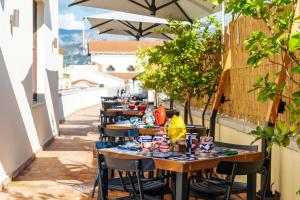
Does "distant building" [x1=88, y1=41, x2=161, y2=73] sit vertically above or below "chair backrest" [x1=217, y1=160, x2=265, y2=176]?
above

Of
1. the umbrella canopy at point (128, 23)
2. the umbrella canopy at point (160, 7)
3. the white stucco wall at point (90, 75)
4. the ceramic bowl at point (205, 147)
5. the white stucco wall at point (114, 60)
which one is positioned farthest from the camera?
the white stucco wall at point (114, 60)

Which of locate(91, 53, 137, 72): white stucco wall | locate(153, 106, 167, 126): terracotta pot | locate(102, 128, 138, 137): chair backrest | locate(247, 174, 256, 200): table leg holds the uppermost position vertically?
locate(91, 53, 137, 72): white stucco wall

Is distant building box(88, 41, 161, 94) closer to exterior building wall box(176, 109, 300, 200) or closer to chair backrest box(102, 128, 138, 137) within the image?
chair backrest box(102, 128, 138, 137)

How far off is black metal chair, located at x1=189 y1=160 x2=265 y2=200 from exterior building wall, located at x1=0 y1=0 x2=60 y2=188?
113 inches

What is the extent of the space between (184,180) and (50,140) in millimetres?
7433

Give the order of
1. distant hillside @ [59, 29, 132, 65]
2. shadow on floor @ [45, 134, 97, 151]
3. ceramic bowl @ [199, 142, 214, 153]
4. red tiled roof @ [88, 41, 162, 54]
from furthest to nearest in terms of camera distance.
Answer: red tiled roof @ [88, 41, 162, 54], distant hillside @ [59, 29, 132, 65], shadow on floor @ [45, 134, 97, 151], ceramic bowl @ [199, 142, 214, 153]

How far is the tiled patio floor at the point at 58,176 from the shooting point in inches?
227

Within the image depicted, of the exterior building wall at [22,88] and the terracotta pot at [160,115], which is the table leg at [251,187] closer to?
the terracotta pot at [160,115]

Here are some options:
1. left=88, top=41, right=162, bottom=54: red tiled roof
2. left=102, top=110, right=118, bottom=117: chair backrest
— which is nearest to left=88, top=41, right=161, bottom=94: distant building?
left=88, top=41, right=162, bottom=54: red tiled roof

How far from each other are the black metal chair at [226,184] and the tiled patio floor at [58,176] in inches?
69.3

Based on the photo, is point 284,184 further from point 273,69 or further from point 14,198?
point 14,198

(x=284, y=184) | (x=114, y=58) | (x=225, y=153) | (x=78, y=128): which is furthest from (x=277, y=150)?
(x=114, y=58)

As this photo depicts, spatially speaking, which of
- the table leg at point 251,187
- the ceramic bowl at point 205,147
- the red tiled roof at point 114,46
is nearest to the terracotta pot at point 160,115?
the ceramic bowl at point 205,147

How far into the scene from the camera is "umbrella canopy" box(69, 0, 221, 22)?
8172 millimetres
